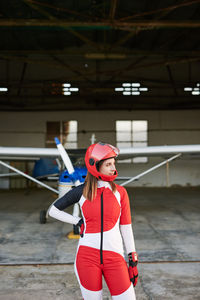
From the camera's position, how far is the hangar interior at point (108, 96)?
7961mm

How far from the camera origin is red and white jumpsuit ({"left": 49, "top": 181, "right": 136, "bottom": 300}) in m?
1.79

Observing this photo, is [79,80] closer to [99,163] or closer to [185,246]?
[185,246]

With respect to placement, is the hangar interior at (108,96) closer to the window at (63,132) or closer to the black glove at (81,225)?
the window at (63,132)

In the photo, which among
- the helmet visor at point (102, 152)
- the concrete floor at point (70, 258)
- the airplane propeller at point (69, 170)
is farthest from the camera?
the airplane propeller at point (69, 170)

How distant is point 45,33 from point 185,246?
12113 millimetres

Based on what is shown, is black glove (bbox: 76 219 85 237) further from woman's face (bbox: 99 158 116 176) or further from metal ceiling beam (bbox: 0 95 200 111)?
metal ceiling beam (bbox: 0 95 200 111)

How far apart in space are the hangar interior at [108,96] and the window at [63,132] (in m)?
0.06

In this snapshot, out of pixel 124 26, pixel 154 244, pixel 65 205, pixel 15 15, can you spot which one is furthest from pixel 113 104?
pixel 65 205

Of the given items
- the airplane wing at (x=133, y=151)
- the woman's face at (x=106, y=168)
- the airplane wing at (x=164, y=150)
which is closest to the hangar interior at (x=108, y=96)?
the airplane wing at (x=133, y=151)

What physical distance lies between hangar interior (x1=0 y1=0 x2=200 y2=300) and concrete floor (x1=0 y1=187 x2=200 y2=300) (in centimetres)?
8

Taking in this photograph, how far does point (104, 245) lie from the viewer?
1.85 meters

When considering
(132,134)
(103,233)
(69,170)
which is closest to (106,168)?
(103,233)

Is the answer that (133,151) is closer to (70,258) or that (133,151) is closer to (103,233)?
(70,258)

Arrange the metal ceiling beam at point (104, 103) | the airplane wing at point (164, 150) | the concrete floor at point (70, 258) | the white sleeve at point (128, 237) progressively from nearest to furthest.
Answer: the white sleeve at point (128, 237), the concrete floor at point (70, 258), the airplane wing at point (164, 150), the metal ceiling beam at point (104, 103)
